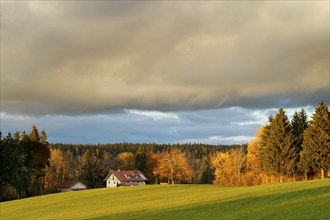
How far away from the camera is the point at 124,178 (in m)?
135

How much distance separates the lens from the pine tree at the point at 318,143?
6769 centimetres

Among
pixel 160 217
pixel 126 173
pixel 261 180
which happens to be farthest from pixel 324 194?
pixel 126 173

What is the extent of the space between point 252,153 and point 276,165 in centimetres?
2006

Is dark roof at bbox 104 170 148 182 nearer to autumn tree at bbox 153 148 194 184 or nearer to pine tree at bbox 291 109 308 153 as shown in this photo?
autumn tree at bbox 153 148 194 184

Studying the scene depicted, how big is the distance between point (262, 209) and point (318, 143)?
4338 centimetres

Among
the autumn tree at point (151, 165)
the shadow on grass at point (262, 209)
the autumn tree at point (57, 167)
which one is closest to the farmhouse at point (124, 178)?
the autumn tree at point (151, 165)

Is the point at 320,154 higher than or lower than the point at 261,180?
higher

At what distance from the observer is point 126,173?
449 ft

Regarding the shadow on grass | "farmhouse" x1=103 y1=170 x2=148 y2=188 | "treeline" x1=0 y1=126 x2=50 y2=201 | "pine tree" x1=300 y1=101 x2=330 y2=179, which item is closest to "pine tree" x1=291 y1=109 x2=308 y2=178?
"pine tree" x1=300 y1=101 x2=330 y2=179

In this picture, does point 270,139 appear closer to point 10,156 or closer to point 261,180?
point 261,180

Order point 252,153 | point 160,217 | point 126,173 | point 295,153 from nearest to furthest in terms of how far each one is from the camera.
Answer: point 160,217
point 295,153
point 252,153
point 126,173

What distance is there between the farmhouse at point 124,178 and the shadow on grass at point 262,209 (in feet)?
326

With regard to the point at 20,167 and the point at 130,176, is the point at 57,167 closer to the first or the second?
the point at 130,176

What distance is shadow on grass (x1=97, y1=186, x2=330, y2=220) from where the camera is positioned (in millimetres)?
26312
